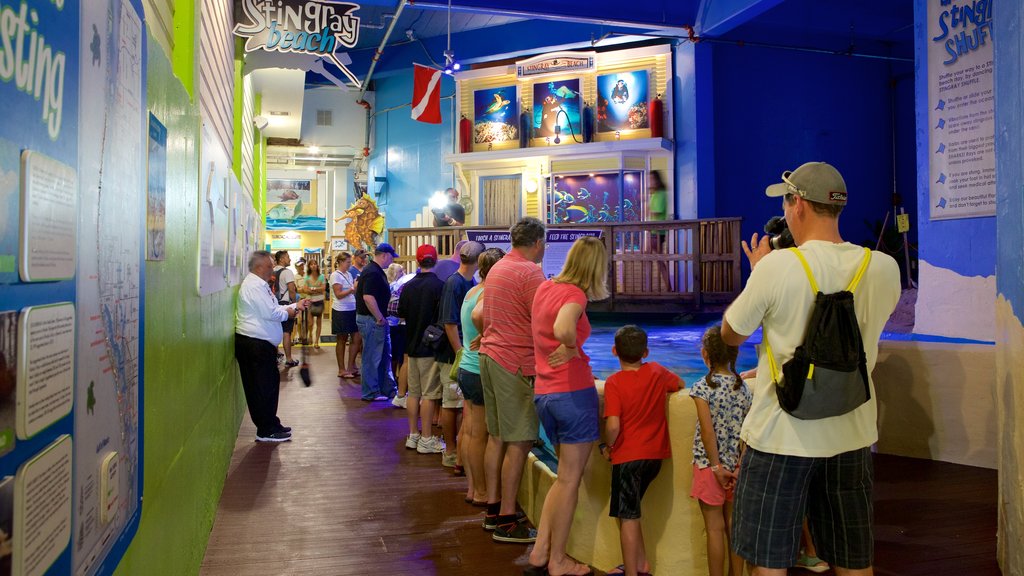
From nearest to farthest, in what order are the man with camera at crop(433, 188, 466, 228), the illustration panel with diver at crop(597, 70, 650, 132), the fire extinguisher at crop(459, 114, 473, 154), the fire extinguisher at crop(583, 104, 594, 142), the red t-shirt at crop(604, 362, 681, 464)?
the red t-shirt at crop(604, 362, 681, 464) → the illustration panel with diver at crop(597, 70, 650, 132) → the fire extinguisher at crop(583, 104, 594, 142) → the man with camera at crop(433, 188, 466, 228) → the fire extinguisher at crop(459, 114, 473, 154)

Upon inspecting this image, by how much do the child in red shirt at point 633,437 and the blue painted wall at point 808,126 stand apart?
13.8 meters

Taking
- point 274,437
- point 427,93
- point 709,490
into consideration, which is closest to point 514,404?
point 709,490

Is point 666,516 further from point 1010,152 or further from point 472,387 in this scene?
point 1010,152

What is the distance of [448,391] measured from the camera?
604 cm

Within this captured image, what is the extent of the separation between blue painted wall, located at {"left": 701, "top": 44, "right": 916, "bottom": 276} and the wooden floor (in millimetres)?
11371

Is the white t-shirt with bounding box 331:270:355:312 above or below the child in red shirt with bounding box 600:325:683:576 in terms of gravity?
above

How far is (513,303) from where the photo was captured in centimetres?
412

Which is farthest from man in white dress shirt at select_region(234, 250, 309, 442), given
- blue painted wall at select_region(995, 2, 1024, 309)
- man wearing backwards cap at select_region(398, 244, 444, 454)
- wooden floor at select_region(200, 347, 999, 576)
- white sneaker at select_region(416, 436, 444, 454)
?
blue painted wall at select_region(995, 2, 1024, 309)

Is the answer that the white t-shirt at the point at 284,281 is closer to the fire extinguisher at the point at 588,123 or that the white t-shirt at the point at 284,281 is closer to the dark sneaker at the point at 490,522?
the fire extinguisher at the point at 588,123

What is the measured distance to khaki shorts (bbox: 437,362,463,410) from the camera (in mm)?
6004

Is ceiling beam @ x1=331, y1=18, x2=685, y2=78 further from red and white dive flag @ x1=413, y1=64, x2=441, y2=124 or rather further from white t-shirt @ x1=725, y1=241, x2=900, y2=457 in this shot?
white t-shirt @ x1=725, y1=241, x2=900, y2=457

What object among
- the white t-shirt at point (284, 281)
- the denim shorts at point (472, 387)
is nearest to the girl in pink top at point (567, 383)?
the denim shorts at point (472, 387)

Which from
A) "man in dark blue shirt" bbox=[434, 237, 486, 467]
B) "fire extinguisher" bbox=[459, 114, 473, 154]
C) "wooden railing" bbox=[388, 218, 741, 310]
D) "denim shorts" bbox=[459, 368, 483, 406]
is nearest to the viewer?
"denim shorts" bbox=[459, 368, 483, 406]

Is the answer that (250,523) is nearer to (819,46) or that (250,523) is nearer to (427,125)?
(819,46)
